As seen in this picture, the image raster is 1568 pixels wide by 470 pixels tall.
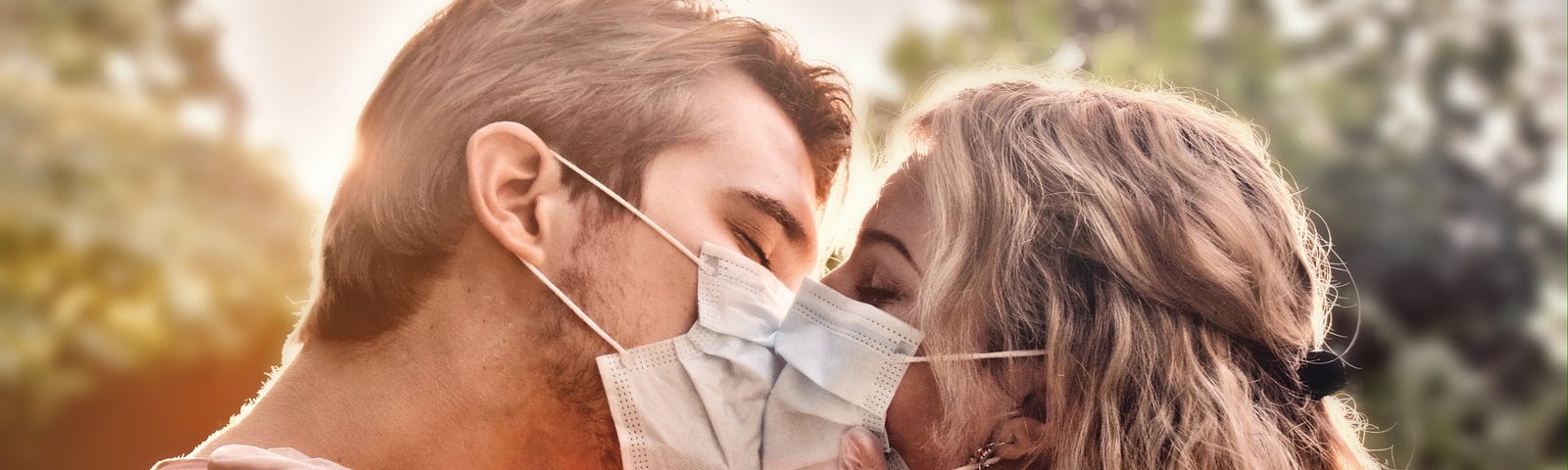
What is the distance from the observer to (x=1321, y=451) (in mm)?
2770

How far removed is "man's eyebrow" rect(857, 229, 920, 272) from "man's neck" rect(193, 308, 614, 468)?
0.72 metres

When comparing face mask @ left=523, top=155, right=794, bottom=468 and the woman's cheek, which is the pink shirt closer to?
face mask @ left=523, top=155, right=794, bottom=468

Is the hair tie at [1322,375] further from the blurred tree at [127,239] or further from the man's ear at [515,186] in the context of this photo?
the blurred tree at [127,239]

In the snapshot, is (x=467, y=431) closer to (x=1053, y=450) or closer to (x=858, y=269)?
(x=858, y=269)

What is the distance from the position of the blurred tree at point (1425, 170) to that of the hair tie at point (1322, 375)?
11.5 feet

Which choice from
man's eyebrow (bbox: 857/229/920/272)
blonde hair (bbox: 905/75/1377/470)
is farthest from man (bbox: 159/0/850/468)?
blonde hair (bbox: 905/75/1377/470)

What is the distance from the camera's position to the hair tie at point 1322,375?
277cm

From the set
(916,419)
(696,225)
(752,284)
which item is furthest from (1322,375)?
(696,225)

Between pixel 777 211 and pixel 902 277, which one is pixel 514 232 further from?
pixel 902 277

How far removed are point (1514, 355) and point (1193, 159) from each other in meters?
4.42

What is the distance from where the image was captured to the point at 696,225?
3.08m

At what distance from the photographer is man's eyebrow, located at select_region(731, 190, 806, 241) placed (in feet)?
10.3

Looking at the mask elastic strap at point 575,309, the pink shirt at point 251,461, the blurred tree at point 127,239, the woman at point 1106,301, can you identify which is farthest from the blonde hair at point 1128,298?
the blurred tree at point 127,239

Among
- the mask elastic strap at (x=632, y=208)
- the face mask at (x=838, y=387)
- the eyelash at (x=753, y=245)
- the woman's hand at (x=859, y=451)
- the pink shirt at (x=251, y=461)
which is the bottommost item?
the woman's hand at (x=859, y=451)
